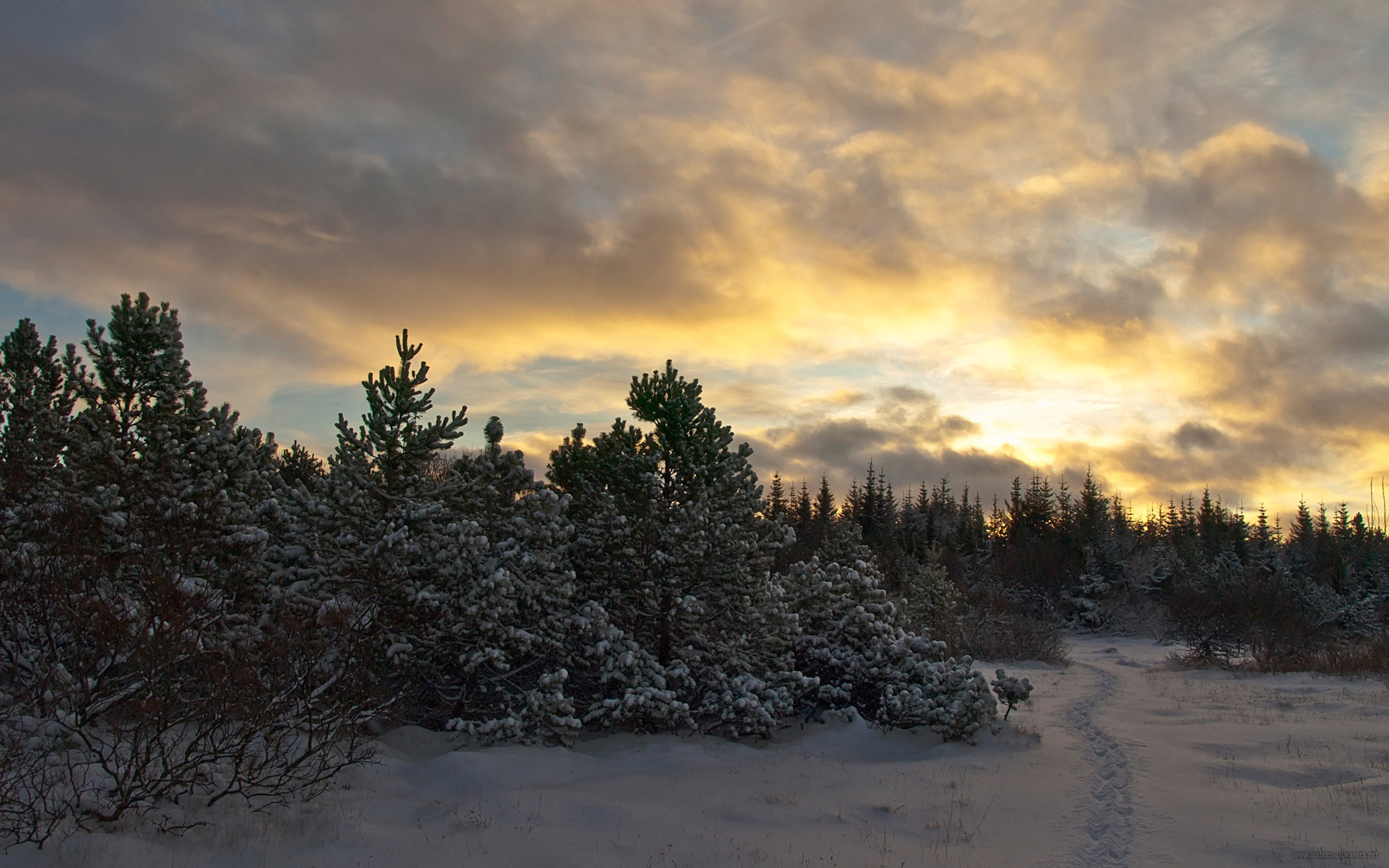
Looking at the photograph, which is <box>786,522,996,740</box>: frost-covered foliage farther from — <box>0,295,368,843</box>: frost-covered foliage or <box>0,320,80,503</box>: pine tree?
<box>0,320,80,503</box>: pine tree

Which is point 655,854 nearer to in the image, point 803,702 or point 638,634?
point 638,634

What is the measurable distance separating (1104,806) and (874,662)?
665cm

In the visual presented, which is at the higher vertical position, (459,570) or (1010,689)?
(459,570)

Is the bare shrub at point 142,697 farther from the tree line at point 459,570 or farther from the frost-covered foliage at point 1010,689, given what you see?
the frost-covered foliage at point 1010,689

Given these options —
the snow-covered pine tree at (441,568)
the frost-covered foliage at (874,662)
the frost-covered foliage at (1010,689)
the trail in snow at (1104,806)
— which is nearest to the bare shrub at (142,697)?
the snow-covered pine tree at (441,568)

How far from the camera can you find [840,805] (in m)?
12.6

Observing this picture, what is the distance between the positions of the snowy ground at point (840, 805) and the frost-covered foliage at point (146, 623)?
31.2 inches

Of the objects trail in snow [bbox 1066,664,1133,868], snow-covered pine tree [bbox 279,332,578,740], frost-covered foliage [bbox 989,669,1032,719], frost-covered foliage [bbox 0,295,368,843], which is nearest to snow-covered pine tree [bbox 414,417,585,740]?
snow-covered pine tree [bbox 279,332,578,740]

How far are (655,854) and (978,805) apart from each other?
18.0 feet

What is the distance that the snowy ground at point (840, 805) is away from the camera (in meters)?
9.82

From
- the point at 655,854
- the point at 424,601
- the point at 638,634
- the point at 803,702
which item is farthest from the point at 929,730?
the point at 424,601

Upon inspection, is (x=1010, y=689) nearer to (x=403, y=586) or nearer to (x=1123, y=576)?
(x=403, y=586)

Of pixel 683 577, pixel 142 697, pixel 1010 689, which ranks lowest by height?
pixel 1010 689

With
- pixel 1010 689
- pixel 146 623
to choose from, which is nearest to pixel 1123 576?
pixel 1010 689
